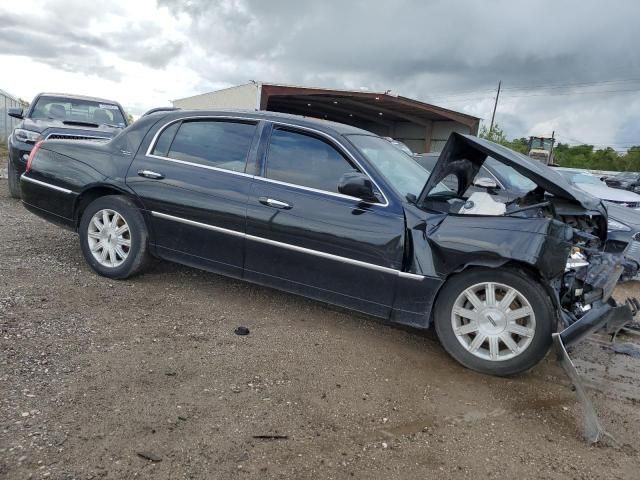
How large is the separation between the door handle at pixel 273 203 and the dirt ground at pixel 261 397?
958mm

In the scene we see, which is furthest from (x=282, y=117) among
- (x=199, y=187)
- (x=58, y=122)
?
(x=58, y=122)

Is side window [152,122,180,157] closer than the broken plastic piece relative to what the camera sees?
No

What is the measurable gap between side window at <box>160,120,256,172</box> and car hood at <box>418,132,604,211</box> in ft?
5.23

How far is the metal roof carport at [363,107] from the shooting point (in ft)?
76.4

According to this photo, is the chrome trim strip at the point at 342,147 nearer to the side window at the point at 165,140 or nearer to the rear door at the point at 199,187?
the rear door at the point at 199,187

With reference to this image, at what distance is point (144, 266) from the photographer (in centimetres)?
473

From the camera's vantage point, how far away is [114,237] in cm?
472

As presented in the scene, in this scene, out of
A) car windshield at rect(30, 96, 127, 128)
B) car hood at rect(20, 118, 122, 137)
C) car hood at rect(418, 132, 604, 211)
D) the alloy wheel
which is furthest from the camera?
car windshield at rect(30, 96, 127, 128)

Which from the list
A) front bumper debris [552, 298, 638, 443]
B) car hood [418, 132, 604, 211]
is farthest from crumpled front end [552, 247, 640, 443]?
car hood [418, 132, 604, 211]

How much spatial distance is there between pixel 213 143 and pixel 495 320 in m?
2.76

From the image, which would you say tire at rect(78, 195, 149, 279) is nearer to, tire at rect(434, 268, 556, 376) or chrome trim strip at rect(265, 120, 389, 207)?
chrome trim strip at rect(265, 120, 389, 207)

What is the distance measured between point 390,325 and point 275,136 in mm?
1904

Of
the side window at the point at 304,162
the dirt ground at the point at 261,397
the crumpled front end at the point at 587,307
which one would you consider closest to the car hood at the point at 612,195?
the crumpled front end at the point at 587,307

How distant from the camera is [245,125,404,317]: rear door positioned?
3750 millimetres
